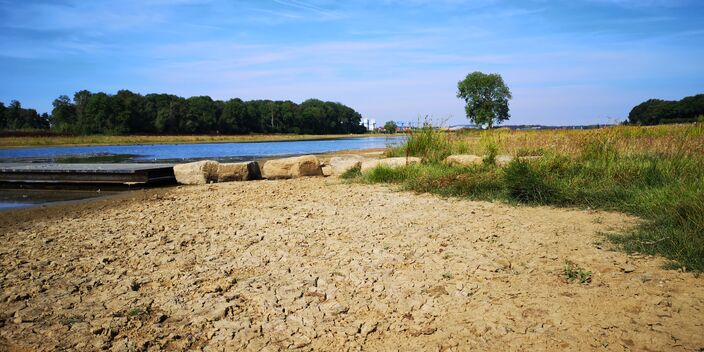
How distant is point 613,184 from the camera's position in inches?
288

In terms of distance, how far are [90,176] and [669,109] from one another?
8536cm

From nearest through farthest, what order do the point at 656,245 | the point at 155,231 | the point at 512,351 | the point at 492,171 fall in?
the point at 512,351
the point at 656,245
the point at 155,231
the point at 492,171

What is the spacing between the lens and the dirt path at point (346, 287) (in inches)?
115

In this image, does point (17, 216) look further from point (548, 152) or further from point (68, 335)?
point (548, 152)

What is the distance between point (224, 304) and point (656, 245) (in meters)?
4.09

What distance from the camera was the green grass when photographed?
4398 millimetres

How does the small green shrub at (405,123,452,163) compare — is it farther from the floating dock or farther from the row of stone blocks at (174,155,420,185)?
the floating dock

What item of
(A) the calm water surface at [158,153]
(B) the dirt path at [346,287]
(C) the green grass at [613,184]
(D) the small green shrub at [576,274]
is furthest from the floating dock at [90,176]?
(D) the small green shrub at [576,274]

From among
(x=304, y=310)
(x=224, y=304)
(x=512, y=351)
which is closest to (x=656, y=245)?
(x=512, y=351)

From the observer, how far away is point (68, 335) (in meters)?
3.01

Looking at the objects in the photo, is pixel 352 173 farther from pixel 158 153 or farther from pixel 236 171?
pixel 158 153

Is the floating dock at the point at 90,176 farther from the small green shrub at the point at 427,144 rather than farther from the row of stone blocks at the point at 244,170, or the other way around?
the small green shrub at the point at 427,144

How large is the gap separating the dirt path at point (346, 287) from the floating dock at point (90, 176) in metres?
6.91

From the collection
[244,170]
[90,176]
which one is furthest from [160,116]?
[244,170]
